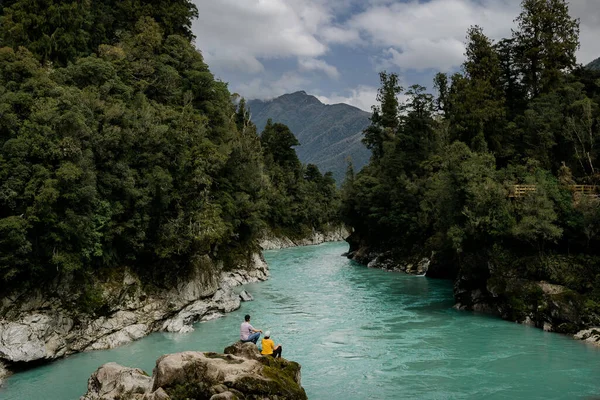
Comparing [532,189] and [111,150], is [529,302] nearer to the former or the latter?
[532,189]

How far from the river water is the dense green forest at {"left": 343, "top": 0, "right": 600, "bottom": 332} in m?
4.00

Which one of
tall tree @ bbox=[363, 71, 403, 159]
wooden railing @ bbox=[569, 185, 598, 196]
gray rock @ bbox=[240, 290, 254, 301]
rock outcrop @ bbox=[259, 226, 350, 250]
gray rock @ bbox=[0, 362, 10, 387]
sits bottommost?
gray rock @ bbox=[240, 290, 254, 301]

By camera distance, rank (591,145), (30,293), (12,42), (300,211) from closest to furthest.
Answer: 1. (30,293)
2. (12,42)
3. (591,145)
4. (300,211)

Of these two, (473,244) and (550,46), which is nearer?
(473,244)

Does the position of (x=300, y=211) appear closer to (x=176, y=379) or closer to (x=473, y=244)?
(x=473, y=244)

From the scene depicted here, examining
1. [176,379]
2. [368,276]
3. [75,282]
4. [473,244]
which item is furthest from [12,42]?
[368,276]

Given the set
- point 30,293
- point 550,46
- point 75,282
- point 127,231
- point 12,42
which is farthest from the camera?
point 550,46

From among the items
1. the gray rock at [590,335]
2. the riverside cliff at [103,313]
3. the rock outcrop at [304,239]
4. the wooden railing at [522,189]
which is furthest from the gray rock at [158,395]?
the rock outcrop at [304,239]

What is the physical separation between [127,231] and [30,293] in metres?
6.48

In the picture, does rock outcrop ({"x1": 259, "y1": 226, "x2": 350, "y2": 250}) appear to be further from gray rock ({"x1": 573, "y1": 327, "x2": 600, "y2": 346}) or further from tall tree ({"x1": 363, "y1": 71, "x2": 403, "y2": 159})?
gray rock ({"x1": 573, "y1": 327, "x2": 600, "y2": 346})

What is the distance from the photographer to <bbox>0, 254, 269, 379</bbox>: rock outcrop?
69.3ft

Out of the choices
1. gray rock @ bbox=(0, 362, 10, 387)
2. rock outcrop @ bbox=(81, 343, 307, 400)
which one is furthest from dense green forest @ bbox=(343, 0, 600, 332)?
gray rock @ bbox=(0, 362, 10, 387)

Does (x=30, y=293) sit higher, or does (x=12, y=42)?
(x=12, y=42)

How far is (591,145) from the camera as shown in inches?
1363
